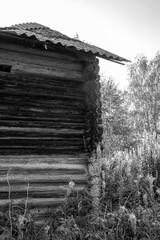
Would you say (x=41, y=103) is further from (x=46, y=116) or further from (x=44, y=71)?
(x=44, y=71)

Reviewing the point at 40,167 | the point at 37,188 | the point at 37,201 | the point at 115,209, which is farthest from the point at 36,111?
the point at 115,209

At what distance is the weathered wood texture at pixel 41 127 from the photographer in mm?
6488

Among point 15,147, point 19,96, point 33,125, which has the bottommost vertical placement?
point 15,147

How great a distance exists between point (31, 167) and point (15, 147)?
567 mm

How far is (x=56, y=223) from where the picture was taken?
595cm

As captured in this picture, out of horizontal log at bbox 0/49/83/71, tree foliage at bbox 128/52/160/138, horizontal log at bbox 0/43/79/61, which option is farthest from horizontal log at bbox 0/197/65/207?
tree foliage at bbox 128/52/160/138

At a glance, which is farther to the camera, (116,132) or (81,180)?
(116,132)

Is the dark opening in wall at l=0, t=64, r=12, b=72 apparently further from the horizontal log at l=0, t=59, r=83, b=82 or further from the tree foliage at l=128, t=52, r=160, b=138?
the tree foliage at l=128, t=52, r=160, b=138

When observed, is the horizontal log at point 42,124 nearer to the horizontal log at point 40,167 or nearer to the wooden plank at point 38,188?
the horizontal log at point 40,167

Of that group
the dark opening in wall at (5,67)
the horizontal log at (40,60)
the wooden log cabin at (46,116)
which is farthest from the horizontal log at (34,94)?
the horizontal log at (40,60)

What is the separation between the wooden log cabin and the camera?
21.3 ft

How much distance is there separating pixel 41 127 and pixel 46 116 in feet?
0.95

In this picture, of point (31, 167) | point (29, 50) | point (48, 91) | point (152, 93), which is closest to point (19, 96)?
point (48, 91)

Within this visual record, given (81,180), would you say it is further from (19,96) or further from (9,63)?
(9,63)
